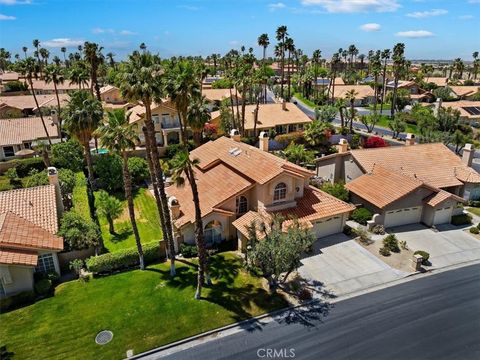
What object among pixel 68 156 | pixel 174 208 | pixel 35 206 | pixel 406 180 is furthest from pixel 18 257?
pixel 406 180

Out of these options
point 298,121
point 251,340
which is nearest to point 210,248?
point 251,340

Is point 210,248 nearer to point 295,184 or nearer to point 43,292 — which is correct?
point 295,184

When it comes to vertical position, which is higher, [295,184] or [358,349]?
[295,184]

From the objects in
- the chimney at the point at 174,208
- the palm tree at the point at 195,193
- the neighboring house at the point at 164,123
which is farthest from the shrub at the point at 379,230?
the neighboring house at the point at 164,123

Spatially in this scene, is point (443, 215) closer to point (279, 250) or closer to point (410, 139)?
point (410, 139)

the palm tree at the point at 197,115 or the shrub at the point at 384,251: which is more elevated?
the palm tree at the point at 197,115

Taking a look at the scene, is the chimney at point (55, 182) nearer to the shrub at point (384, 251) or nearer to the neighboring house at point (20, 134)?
the neighboring house at point (20, 134)
